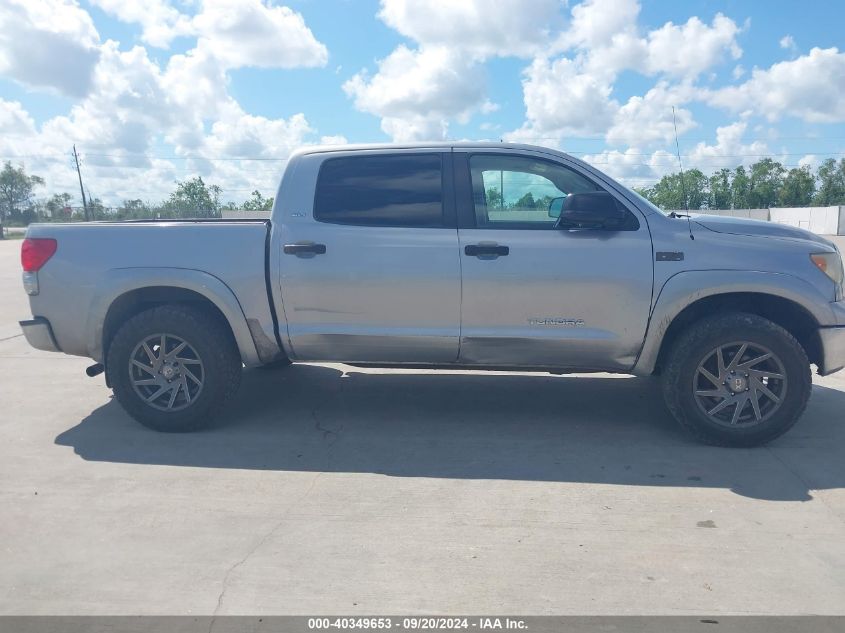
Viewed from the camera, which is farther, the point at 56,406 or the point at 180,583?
the point at 56,406

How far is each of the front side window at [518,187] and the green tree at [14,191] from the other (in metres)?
89.4

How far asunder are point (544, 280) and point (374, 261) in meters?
1.18

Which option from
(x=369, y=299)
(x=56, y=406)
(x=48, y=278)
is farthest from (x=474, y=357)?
(x=56, y=406)

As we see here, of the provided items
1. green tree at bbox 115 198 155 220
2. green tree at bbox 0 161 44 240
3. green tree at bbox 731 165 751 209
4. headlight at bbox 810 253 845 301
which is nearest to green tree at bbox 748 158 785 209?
green tree at bbox 731 165 751 209

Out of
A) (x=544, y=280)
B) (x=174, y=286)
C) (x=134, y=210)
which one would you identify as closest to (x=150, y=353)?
(x=174, y=286)

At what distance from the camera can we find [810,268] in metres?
4.46

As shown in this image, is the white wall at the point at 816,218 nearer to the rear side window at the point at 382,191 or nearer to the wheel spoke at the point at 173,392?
the rear side window at the point at 382,191

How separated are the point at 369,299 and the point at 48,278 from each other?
2363 mm

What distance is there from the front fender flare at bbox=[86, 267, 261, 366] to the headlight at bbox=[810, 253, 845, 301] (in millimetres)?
3940

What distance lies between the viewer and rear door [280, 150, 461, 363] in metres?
4.65

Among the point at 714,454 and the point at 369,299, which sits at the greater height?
the point at 369,299

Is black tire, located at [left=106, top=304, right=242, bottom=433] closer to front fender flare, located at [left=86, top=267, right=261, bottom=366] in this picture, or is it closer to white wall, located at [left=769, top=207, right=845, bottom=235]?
front fender flare, located at [left=86, top=267, right=261, bottom=366]

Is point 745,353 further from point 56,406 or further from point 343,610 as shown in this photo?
point 56,406

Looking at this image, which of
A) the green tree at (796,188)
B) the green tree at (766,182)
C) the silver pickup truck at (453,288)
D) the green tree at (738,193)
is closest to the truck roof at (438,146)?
the silver pickup truck at (453,288)
